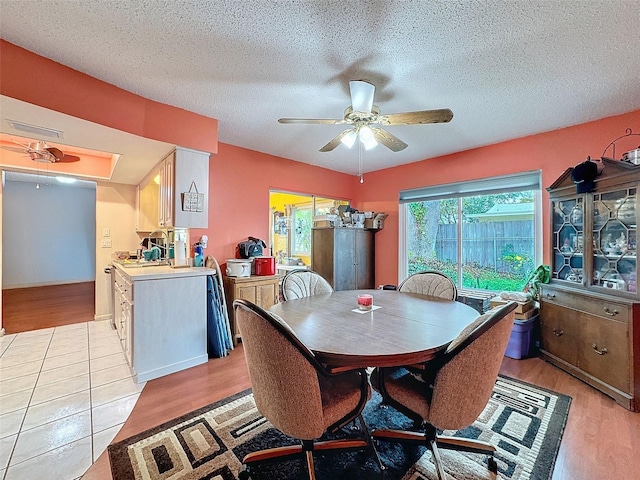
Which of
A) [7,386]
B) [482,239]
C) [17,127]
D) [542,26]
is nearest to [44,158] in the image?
[17,127]

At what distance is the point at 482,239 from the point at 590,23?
267 cm

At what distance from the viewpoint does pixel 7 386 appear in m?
2.27

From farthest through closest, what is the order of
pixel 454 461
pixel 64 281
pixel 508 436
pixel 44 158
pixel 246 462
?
pixel 64 281 → pixel 44 158 → pixel 508 436 → pixel 454 461 → pixel 246 462

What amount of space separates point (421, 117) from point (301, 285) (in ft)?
5.48

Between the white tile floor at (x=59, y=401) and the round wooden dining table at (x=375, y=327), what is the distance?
1384mm

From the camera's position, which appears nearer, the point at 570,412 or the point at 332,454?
the point at 332,454

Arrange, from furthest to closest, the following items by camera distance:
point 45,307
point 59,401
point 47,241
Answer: point 47,241, point 45,307, point 59,401

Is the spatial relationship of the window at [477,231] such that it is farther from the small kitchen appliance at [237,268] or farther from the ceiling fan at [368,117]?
the small kitchen appliance at [237,268]

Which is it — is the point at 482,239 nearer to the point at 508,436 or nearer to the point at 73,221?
the point at 508,436

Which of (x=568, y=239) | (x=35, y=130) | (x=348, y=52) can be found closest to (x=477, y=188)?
(x=568, y=239)

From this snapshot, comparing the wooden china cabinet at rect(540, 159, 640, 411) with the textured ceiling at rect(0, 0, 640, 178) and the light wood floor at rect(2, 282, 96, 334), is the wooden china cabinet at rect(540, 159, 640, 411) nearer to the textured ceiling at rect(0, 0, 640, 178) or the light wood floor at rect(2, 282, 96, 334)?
the textured ceiling at rect(0, 0, 640, 178)

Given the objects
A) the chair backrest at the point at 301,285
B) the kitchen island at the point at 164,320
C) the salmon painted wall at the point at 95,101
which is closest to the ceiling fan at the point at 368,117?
the salmon painted wall at the point at 95,101

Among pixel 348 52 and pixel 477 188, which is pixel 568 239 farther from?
pixel 348 52

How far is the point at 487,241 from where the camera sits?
147 inches
